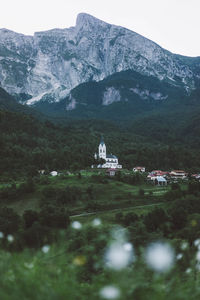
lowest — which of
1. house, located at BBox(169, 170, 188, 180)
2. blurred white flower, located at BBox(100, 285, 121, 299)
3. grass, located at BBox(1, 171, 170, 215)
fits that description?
grass, located at BBox(1, 171, 170, 215)

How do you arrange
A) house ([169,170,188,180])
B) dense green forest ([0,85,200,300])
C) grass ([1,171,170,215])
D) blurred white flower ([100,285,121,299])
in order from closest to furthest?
blurred white flower ([100,285,121,299])
dense green forest ([0,85,200,300])
grass ([1,171,170,215])
house ([169,170,188,180])

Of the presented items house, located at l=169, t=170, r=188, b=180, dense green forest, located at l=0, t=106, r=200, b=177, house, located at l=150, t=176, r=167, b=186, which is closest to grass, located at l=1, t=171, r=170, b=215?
house, located at l=150, t=176, r=167, b=186

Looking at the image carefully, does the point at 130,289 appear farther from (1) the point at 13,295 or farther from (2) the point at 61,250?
(2) the point at 61,250

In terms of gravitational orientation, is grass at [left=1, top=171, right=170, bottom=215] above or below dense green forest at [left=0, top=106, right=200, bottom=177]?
below

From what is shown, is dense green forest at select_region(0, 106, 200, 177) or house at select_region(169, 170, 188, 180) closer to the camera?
house at select_region(169, 170, 188, 180)

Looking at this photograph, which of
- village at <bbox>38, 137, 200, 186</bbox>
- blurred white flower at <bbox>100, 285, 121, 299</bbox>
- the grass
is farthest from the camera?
village at <bbox>38, 137, 200, 186</bbox>

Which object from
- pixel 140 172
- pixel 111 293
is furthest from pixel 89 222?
pixel 140 172

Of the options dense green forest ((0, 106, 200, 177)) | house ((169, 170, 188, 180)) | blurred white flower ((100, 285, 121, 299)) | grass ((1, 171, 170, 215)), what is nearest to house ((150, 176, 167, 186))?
grass ((1, 171, 170, 215))

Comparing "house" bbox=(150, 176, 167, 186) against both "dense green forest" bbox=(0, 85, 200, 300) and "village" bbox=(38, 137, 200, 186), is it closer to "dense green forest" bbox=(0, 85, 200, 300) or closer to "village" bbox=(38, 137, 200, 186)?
"village" bbox=(38, 137, 200, 186)

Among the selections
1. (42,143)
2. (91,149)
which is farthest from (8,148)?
(91,149)

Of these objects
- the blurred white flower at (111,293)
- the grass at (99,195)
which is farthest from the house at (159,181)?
the blurred white flower at (111,293)

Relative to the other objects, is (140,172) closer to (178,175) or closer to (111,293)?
(178,175)

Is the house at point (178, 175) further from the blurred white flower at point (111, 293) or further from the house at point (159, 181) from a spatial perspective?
the blurred white flower at point (111, 293)
